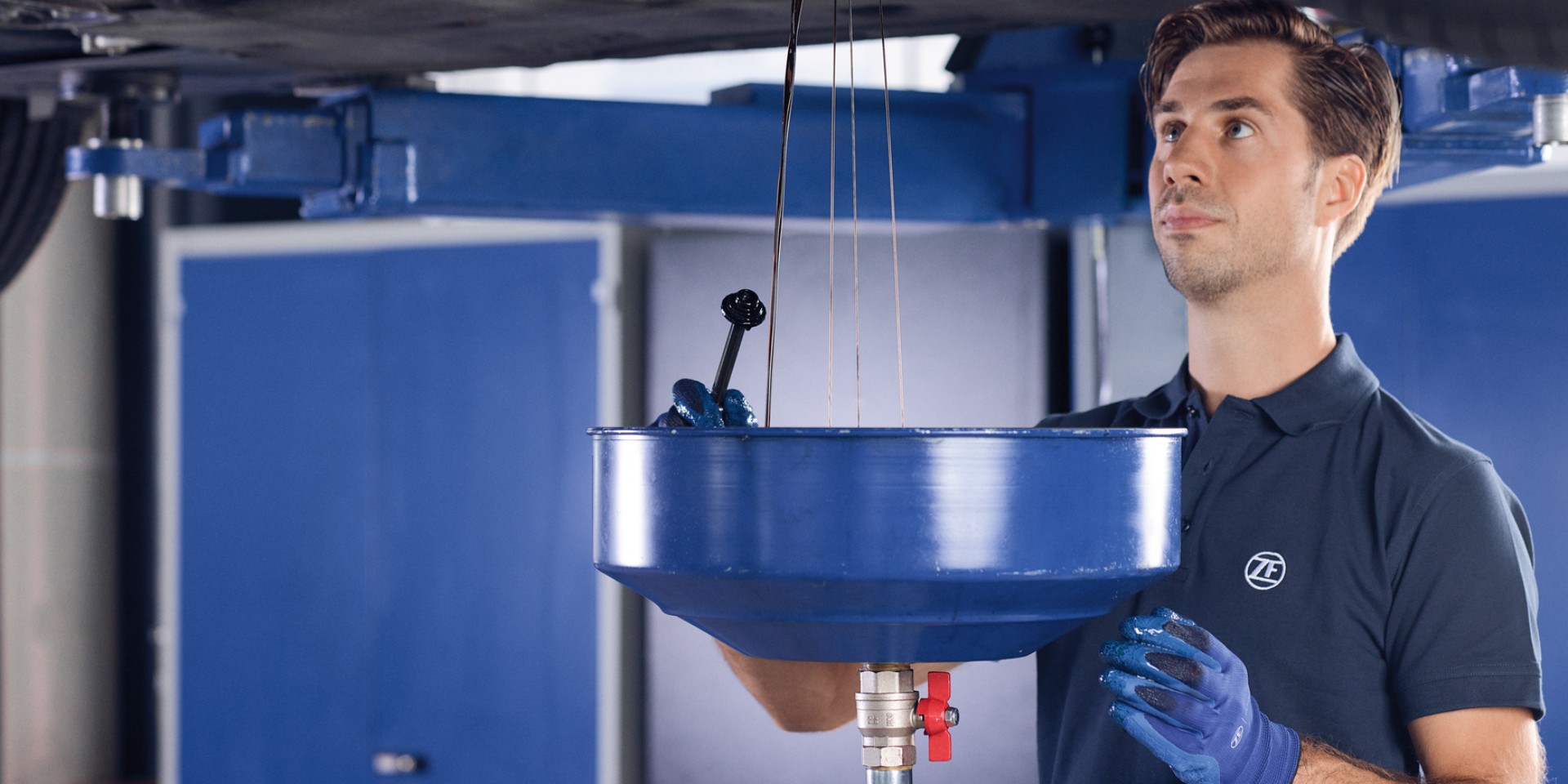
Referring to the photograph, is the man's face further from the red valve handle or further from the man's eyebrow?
the red valve handle

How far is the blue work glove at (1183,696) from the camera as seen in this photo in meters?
1.11

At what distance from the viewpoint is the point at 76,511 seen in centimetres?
418

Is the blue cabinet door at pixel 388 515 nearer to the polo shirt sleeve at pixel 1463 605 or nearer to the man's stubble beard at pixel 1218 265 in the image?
the man's stubble beard at pixel 1218 265

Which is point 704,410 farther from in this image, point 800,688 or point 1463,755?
point 1463,755

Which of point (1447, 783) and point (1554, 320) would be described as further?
point (1554, 320)

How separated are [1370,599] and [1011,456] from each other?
0.59 m

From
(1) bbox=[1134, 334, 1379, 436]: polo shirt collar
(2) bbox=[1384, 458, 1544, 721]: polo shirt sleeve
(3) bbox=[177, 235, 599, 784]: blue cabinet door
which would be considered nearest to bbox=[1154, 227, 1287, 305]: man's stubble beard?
(1) bbox=[1134, 334, 1379, 436]: polo shirt collar

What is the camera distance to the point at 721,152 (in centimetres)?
→ 151

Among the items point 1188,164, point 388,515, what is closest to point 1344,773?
point 1188,164

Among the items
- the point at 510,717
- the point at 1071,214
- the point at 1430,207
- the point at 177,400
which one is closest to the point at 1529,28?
the point at 1071,214

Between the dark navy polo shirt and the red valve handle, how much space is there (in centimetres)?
31

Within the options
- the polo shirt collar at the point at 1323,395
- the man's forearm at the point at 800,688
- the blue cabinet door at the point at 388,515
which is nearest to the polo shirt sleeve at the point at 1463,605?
the polo shirt collar at the point at 1323,395

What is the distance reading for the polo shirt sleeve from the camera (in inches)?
48.7

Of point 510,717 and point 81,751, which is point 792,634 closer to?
point 510,717
